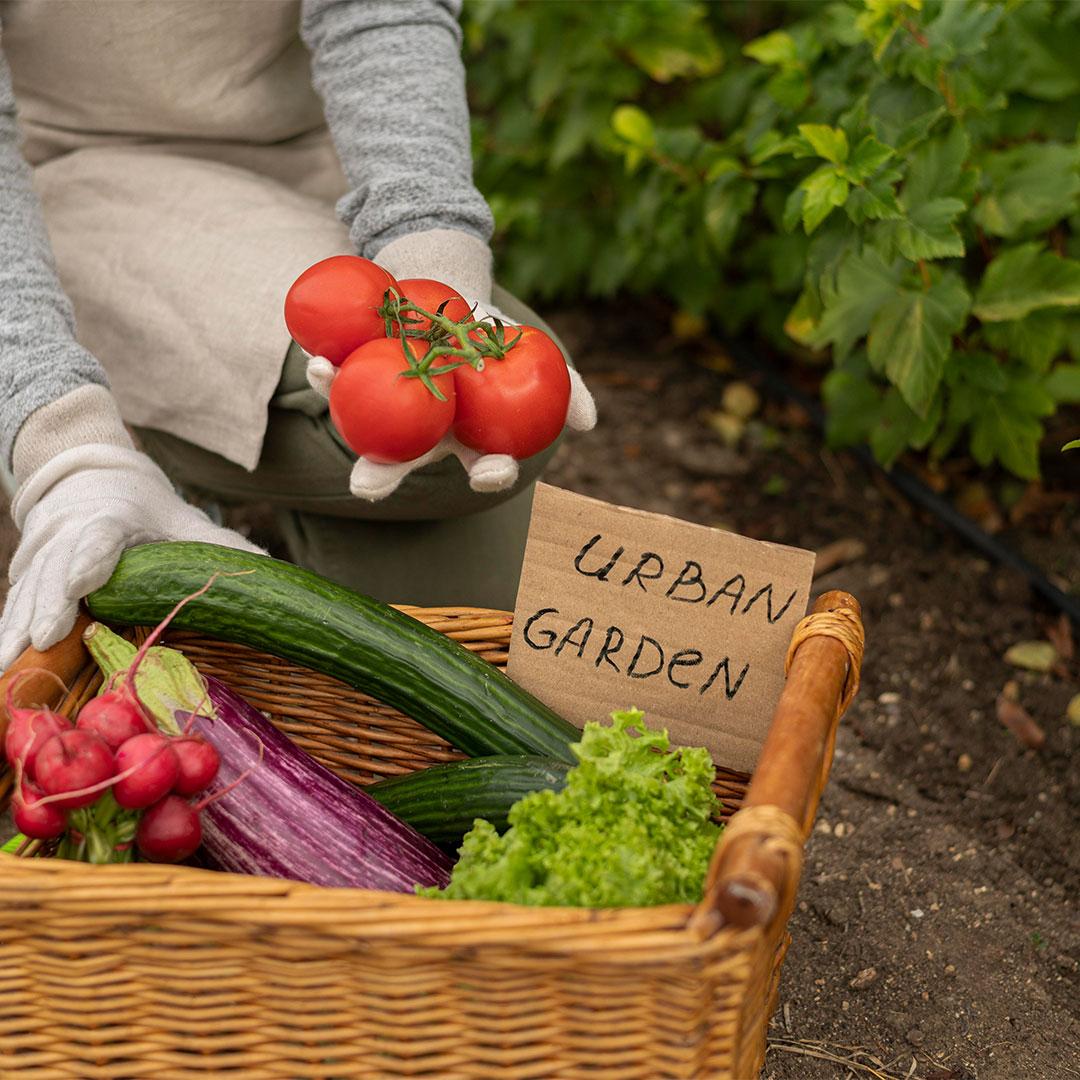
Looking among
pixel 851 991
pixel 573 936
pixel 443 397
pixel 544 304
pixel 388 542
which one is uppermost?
pixel 443 397

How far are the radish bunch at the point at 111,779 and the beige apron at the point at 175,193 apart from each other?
2.47ft

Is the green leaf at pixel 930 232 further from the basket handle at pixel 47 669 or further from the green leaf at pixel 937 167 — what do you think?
the basket handle at pixel 47 669

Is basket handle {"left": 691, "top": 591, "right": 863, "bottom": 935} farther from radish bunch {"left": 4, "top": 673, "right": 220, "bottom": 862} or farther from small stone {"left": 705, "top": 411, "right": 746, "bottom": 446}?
small stone {"left": 705, "top": 411, "right": 746, "bottom": 446}

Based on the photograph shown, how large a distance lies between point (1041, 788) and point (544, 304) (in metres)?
2.20

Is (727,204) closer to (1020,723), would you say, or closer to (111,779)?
(1020,723)

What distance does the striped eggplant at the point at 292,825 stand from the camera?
1272 millimetres

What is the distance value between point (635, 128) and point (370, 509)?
115 centimetres

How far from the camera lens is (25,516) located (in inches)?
61.9

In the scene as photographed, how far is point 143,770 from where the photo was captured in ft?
3.70

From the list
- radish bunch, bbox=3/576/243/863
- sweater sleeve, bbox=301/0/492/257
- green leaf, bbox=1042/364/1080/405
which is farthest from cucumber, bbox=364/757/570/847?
green leaf, bbox=1042/364/1080/405

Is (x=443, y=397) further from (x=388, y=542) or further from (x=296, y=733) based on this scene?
(x=388, y=542)

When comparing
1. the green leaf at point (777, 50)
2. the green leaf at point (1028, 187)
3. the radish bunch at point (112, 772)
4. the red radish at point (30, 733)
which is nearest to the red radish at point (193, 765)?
the radish bunch at point (112, 772)

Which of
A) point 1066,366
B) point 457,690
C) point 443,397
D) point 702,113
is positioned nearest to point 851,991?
point 457,690

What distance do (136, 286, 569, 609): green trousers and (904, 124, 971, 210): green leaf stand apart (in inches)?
26.1
